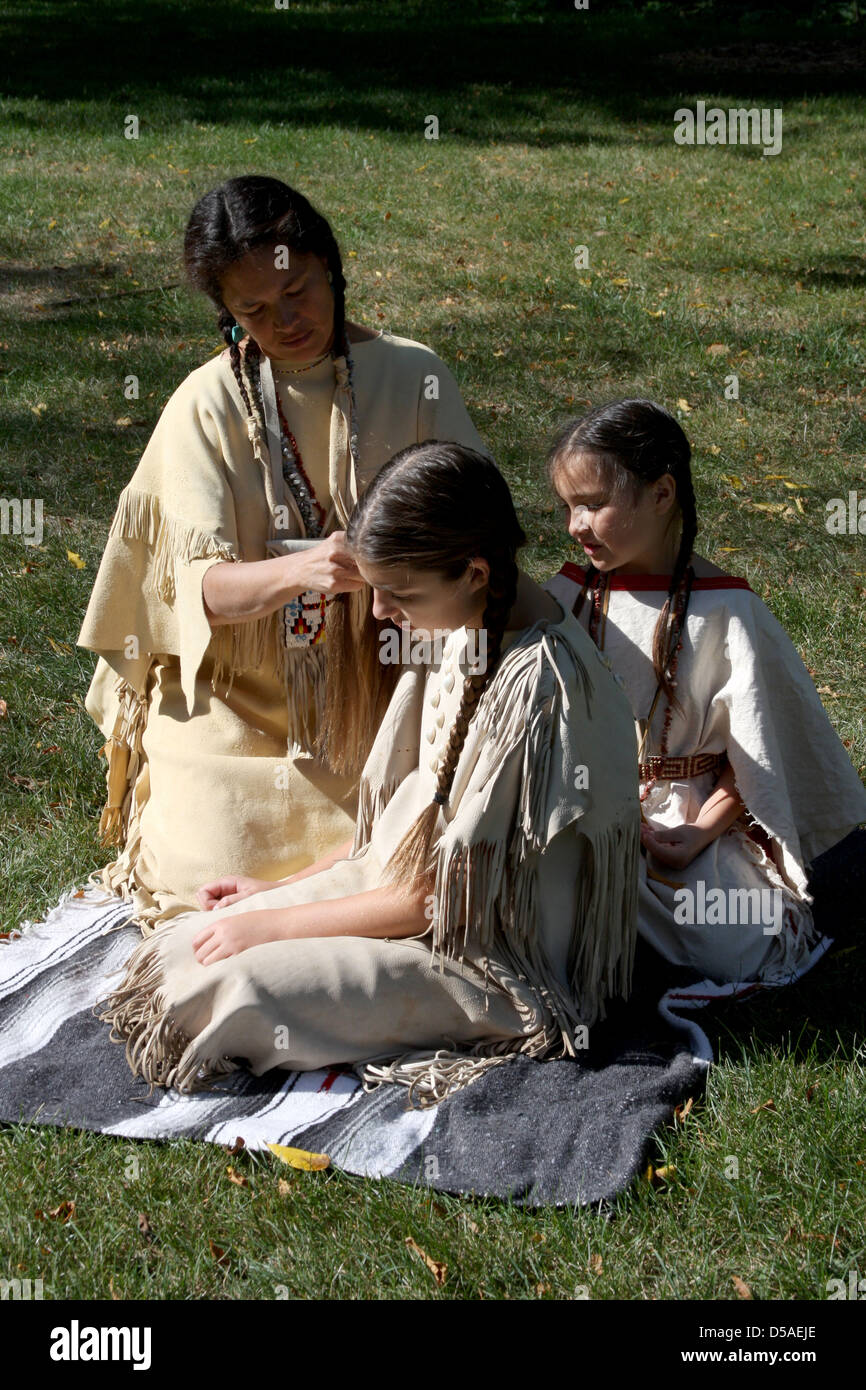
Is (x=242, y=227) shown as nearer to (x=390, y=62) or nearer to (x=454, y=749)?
(x=454, y=749)

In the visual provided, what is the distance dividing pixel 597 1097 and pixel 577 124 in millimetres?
12764

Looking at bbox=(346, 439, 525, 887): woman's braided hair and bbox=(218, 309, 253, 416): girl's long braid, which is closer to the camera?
bbox=(346, 439, 525, 887): woman's braided hair

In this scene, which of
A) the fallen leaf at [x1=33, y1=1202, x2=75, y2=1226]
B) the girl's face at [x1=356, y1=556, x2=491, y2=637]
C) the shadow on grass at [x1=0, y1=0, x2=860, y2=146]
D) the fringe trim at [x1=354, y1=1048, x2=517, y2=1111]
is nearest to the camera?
the fallen leaf at [x1=33, y1=1202, x2=75, y2=1226]

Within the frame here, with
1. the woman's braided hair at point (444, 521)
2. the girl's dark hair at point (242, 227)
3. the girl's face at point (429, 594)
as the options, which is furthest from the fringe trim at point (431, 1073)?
the girl's dark hair at point (242, 227)

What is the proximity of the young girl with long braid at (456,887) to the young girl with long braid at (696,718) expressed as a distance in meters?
0.39

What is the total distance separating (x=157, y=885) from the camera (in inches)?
145

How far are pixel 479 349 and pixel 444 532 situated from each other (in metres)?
5.76

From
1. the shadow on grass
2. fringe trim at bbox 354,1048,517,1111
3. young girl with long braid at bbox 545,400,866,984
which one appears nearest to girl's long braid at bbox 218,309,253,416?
young girl with long braid at bbox 545,400,866,984

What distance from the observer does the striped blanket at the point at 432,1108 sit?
9.00ft

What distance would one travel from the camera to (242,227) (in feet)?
10.8

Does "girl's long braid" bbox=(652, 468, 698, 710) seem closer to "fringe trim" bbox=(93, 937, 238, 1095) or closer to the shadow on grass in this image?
"fringe trim" bbox=(93, 937, 238, 1095)

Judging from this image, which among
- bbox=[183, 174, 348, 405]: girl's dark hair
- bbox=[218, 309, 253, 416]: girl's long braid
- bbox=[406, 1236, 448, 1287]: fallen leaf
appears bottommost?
bbox=[406, 1236, 448, 1287]: fallen leaf

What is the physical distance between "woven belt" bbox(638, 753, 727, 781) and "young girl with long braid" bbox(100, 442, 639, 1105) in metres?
0.53

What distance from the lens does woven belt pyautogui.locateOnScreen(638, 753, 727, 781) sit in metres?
3.52
